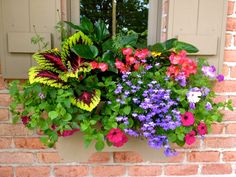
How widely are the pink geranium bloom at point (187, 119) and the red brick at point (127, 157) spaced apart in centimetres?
46

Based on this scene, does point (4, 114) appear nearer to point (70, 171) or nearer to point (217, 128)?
point (70, 171)

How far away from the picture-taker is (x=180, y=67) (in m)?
1.14

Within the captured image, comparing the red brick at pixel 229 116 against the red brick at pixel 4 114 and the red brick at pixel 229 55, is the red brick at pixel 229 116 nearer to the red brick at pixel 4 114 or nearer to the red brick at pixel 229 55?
the red brick at pixel 229 55

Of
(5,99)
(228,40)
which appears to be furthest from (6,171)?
(228,40)

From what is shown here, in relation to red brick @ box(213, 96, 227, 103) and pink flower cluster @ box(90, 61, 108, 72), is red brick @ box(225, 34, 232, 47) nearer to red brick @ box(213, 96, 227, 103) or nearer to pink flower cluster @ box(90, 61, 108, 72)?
red brick @ box(213, 96, 227, 103)

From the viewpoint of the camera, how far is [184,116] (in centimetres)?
110

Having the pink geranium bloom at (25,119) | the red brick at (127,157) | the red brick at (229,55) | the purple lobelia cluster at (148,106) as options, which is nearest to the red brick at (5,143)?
the pink geranium bloom at (25,119)

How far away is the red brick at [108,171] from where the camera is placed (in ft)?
4.82

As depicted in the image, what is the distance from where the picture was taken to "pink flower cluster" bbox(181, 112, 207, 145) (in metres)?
1.09

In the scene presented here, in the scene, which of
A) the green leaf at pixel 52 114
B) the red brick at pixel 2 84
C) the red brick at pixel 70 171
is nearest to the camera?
the green leaf at pixel 52 114

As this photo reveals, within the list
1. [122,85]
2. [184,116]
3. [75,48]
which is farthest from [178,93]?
[75,48]

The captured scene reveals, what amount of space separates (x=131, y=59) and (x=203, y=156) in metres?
0.71

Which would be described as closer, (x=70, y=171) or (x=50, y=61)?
(x=50, y=61)

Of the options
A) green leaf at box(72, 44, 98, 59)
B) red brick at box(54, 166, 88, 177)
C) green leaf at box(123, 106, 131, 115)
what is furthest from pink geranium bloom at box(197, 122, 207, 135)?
red brick at box(54, 166, 88, 177)
